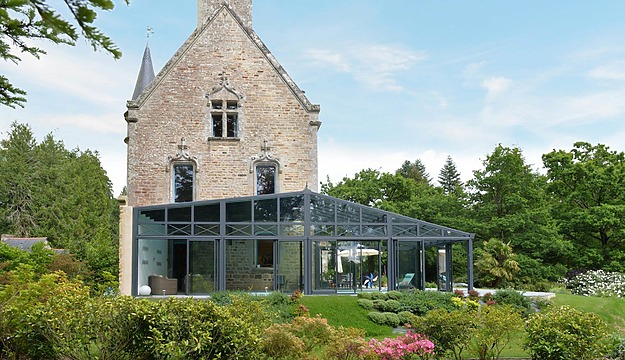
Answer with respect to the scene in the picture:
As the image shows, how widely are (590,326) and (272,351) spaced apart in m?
5.85

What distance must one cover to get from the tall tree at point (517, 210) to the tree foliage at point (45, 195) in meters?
26.4

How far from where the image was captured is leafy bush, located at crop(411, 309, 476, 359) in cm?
1195

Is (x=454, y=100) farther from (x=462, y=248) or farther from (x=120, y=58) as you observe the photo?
(x=120, y=58)

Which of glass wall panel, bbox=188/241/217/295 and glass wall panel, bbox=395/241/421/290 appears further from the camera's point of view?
glass wall panel, bbox=395/241/421/290

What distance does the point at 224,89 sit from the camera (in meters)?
25.0

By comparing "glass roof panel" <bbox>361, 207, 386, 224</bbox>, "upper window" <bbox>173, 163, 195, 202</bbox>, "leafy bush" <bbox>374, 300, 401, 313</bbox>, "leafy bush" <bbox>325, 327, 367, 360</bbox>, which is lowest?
"leafy bush" <bbox>374, 300, 401, 313</bbox>

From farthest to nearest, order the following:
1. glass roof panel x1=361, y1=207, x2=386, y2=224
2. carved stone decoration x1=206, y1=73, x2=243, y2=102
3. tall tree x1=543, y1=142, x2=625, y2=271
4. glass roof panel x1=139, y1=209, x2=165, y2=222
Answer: tall tree x1=543, y1=142, x2=625, y2=271, carved stone decoration x1=206, y1=73, x2=243, y2=102, glass roof panel x1=361, y1=207, x2=386, y2=224, glass roof panel x1=139, y1=209, x2=165, y2=222

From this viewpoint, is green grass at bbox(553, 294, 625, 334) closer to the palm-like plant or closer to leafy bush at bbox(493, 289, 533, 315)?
leafy bush at bbox(493, 289, 533, 315)

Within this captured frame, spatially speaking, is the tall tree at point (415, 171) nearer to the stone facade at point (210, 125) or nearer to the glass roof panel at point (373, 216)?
the stone facade at point (210, 125)

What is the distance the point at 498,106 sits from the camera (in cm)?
2942

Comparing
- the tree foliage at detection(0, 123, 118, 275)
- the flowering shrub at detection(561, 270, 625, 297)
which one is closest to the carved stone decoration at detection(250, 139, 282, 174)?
the flowering shrub at detection(561, 270, 625, 297)

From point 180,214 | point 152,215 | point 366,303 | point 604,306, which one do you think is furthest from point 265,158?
point 604,306

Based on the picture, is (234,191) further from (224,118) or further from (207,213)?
(207,213)

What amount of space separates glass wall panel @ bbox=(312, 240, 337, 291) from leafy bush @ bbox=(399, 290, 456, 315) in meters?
2.76
